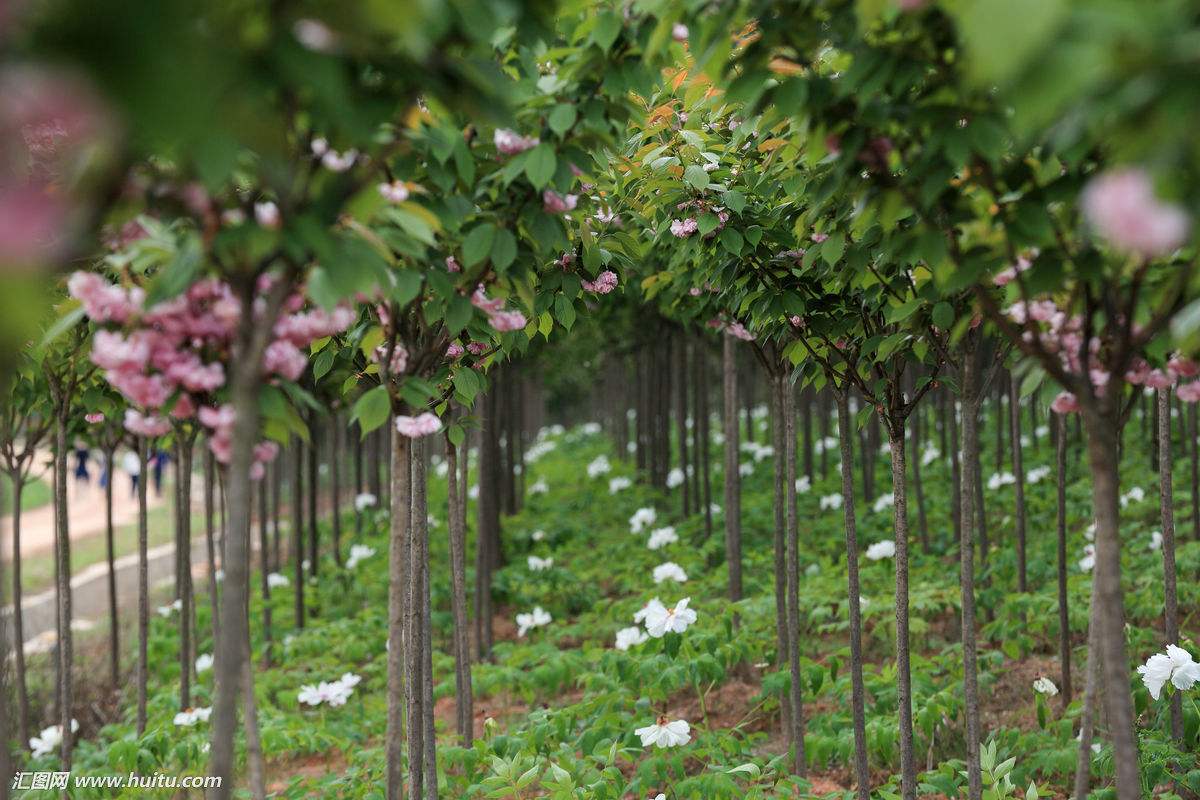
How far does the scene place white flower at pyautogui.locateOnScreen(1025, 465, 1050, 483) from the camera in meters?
8.10

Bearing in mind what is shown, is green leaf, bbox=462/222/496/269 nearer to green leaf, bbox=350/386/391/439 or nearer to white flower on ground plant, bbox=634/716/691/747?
green leaf, bbox=350/386/391/439

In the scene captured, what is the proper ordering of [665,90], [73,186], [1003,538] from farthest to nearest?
[1003,538] → [665,90] → [73,186]

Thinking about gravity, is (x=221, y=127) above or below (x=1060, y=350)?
above

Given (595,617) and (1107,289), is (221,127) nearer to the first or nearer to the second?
(1107,289)

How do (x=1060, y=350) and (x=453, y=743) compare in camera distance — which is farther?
(x=453, y=743)

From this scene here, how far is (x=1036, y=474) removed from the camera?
27.5 feet

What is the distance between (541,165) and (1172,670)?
10.3 ft

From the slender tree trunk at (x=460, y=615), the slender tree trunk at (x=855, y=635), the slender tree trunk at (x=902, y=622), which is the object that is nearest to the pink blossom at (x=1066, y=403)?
the slender tree trunk at (x=902, y=622)

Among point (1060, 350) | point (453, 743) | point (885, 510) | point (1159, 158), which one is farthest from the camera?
point (885, 510)

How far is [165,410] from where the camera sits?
6.21ft

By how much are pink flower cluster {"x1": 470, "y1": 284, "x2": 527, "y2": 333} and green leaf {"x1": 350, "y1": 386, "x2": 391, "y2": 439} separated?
1.21 ft

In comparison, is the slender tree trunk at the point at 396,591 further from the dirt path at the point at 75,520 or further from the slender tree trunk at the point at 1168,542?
the dirt path at the point at 75,520

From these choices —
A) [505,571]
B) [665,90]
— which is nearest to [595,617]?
[505,571]

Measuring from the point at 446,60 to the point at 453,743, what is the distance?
13.2ft
